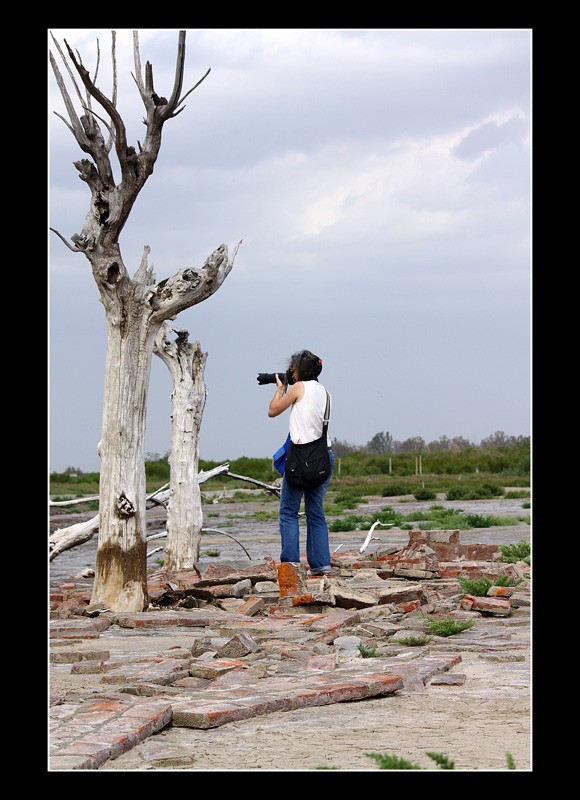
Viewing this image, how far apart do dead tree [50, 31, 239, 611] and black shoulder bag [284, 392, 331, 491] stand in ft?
4.74

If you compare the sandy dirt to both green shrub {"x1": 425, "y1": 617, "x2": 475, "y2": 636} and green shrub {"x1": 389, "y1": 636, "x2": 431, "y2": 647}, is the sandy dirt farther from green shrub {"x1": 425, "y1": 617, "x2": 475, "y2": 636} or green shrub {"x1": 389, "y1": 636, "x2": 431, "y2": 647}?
green shrub {"x1": 425, "y1": 617, "x2": 475, "y2": 636}

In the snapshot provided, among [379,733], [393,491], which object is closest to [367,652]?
[379,733]

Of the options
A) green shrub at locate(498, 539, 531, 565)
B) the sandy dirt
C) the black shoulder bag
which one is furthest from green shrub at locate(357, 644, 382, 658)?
green shrub at locate(498, 539, 531, 565)

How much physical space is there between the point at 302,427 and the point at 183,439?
4320 mm

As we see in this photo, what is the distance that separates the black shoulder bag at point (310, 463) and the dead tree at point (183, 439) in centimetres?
412

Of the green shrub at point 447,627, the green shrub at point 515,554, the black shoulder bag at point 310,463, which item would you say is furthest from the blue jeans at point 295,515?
the green shrub at point 515,554

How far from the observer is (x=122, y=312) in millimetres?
10289

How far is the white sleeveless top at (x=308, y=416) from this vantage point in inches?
420

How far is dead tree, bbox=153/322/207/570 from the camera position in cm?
1466

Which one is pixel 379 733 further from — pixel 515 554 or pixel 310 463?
pixel 515 554

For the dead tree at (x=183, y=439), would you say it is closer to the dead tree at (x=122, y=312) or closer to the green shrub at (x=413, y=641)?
the dead tree at (x=122, y=312)

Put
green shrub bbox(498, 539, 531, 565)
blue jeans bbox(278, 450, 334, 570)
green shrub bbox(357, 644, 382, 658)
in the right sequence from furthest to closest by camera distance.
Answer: green shrub bbox(498, 539, 531, 565) → blue jeans bbox(278, 450, 334, 570) → green shrub bbox(357, 644, 382, 658)
